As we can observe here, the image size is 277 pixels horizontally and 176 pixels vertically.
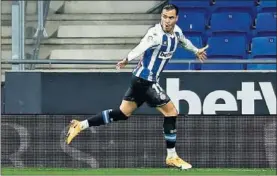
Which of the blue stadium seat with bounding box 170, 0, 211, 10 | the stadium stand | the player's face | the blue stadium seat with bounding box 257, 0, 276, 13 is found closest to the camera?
the player's face

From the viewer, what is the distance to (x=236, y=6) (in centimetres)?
1373

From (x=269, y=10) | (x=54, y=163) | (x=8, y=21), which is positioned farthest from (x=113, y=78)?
(x=269, y=10)

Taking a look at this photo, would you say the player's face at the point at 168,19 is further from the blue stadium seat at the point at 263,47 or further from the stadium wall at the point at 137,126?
the blue stadium seat at the point at 263,47

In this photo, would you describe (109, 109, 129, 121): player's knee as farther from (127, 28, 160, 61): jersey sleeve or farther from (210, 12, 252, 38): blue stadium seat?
(210, 12, 252, 38): blue stadium seat

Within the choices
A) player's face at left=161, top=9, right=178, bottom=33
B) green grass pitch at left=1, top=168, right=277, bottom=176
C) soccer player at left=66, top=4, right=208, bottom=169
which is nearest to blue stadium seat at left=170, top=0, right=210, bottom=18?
green grass pitch at left=1, top=168, right=277, bottom=176

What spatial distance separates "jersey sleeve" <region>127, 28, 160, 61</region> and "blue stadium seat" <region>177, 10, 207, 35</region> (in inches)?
204

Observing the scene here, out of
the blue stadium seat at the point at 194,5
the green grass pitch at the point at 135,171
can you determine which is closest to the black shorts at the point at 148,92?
the green grass pitch at the point at 135,171

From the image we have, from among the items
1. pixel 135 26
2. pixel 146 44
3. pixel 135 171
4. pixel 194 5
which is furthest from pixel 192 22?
pixel 146 44

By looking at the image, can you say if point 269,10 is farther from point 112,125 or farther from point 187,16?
point 112,125

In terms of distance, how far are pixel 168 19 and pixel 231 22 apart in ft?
17.9

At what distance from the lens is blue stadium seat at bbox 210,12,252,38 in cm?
1341

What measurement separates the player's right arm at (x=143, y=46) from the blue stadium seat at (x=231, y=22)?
5.33 m

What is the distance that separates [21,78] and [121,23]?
13.3ft

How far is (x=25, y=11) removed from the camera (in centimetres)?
1112
